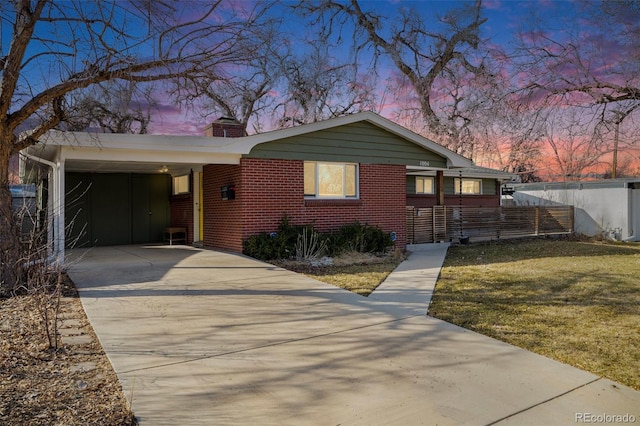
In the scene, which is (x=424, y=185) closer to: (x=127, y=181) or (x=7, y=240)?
(x=127, y=181)

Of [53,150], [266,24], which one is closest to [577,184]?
[266,24]

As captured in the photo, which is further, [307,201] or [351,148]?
[351,148]

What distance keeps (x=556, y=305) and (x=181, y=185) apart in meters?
11.7

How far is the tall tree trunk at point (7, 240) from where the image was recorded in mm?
6883

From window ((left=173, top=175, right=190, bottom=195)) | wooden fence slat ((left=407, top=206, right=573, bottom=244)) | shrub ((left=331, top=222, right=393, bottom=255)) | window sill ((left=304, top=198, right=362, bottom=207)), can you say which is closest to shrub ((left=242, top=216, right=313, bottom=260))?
window sill ((left=304, top=198, right=362, bottom=207))

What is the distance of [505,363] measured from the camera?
4.34 meters

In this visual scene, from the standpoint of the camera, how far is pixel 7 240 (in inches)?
273

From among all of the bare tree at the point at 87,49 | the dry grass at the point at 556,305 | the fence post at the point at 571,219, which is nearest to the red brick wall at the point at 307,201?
the dry grass at the point at 556,305

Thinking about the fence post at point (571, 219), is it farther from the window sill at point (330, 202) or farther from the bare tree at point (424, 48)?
the window sill at point (330, 202)

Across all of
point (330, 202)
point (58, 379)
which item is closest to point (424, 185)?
point (330, 202)

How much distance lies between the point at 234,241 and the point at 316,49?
50.4 ft

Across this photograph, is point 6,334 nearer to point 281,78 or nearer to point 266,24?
point 266,24

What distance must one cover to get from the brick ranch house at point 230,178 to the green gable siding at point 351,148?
3 centimetres

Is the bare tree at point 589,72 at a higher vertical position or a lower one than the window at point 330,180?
higher
